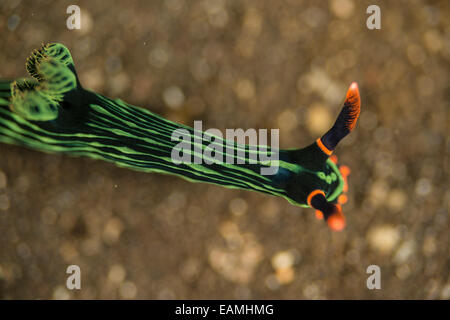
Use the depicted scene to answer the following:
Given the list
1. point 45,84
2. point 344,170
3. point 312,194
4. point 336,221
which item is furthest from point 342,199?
point 45,84

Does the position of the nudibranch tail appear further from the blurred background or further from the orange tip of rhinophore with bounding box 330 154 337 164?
the orange tip of rhinophore with bounding box 330 154 337 164

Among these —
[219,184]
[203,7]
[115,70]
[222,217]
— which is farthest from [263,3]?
[222,217]

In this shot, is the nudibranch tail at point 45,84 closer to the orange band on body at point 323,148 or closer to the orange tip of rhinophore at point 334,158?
the orange band on body at point 323,148

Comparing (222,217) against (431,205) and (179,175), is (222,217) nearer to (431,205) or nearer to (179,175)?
(179,175)

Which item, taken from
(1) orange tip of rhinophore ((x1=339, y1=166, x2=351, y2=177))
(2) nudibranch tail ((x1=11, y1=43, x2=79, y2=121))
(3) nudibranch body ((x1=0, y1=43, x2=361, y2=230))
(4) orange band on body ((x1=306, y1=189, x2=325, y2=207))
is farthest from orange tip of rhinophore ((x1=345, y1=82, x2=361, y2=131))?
(2) nudibranch tail ((x1=11, y1=43, x2=79, y2=121))

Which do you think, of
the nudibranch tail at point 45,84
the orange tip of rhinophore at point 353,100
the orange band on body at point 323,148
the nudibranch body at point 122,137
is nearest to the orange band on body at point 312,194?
the nudibranch body at point 122,137

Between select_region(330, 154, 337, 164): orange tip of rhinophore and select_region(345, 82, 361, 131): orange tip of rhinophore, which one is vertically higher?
select_region(345, 82, 361, 131): orange tip of rhinophore
